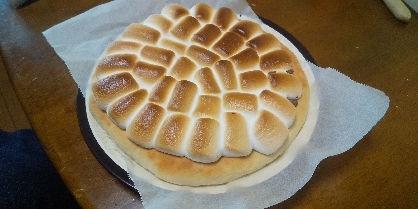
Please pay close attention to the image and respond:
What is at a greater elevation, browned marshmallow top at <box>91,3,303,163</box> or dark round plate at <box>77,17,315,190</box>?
browned marshmallow top at <box>91,3,303,163</box>

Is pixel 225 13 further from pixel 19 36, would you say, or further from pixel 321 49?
pixel 19 36

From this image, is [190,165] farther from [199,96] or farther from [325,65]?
[325,65]

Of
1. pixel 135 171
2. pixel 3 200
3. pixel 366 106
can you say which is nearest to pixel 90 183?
pixel 135 171

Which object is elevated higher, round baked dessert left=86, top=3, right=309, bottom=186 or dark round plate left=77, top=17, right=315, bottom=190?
round baked dessert left=86, top=3, right=309, bottom=186

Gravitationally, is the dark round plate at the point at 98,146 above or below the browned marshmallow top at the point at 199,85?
below
